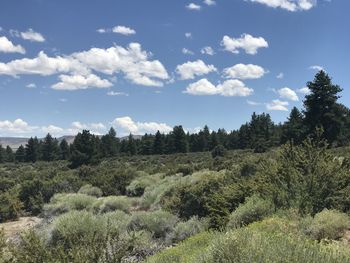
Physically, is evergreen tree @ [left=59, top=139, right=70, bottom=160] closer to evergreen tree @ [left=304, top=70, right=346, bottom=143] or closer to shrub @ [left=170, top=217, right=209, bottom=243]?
evergreen tree @ [left=304, top=70, right=346, bottom=143]

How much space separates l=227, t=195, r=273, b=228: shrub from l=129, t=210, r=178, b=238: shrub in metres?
2.90

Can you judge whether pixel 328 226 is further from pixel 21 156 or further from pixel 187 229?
pixel 21 156

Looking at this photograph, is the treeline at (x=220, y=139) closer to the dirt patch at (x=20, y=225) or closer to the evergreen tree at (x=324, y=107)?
the evergreen tree at (x=324, y=107)

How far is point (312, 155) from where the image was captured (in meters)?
11.4

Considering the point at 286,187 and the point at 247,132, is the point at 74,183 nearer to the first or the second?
the point at 286,187

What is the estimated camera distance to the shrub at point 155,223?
12.6 meters

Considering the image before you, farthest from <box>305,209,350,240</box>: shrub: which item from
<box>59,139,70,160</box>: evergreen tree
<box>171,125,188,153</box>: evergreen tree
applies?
<box>59,139,70,160</box>: evergreen tree

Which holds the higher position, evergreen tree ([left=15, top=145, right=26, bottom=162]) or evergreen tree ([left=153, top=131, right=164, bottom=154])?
evergreen tree ([left=153, top=131, right=164, bottom=154])

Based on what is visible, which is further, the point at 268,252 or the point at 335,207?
the point at 335,207

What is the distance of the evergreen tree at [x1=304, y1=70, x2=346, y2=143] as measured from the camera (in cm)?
4209

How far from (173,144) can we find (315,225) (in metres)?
76.3

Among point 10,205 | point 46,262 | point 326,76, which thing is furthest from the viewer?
point 326,76

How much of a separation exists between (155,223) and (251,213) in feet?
11.7

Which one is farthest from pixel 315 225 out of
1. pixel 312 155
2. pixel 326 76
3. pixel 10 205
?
pixel 326 76
